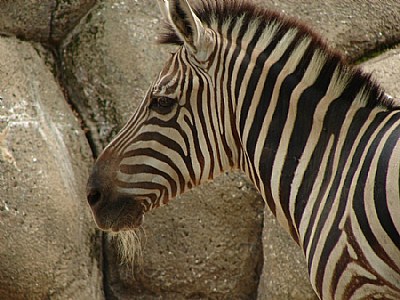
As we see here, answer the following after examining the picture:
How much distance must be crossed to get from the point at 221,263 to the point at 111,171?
8.89 feet

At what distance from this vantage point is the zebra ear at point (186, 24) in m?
4.54

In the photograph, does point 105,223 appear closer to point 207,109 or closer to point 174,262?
point 207,109

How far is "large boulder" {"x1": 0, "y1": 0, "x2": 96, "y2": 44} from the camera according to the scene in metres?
7.50

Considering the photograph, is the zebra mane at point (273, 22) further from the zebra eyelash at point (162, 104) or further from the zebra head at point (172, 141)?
the zebra eyelash at point (162, 104)

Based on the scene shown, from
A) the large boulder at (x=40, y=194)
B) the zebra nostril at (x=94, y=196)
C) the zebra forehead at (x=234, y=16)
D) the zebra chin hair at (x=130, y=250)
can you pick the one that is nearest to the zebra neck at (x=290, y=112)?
the zebra forehead at (x=234, y=16)

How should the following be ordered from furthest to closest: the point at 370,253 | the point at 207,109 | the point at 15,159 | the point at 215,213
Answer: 1. the point at 215,213
2. the point at 15,159
3. the point at 207,109
4. the point at 370,253

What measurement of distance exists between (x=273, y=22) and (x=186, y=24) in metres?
0.44

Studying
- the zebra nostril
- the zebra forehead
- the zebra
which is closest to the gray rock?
the zebra forehead

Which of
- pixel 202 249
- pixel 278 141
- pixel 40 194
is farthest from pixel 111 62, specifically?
pixel 278 141

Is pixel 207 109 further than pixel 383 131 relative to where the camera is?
Yes

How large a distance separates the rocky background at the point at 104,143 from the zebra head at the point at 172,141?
6.69 feet

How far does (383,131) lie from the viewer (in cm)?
420

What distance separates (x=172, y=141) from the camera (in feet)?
15.6

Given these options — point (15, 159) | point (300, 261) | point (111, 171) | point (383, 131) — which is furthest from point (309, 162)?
point (15, 159)
